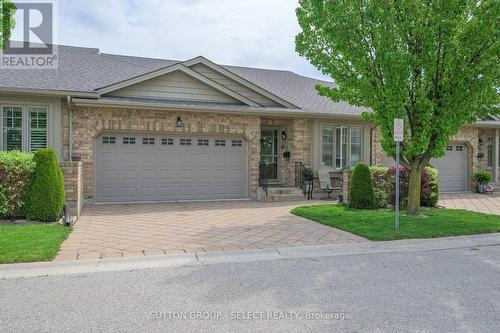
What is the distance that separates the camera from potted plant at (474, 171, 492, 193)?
1788 cm

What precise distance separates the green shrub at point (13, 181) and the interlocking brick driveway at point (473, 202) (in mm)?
11906

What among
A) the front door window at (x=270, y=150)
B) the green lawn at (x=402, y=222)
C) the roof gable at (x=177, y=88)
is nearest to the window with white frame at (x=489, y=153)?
the green lawn at (x=402, y=222)

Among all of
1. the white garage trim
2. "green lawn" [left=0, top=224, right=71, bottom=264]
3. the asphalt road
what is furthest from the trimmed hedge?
"green lawn" [left=0, top=224, right=71, bottom=264]

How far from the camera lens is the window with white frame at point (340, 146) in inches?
622

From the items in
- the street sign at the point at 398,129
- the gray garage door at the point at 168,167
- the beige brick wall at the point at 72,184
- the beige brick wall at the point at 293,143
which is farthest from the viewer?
the beige brick wall at the point at 293,143

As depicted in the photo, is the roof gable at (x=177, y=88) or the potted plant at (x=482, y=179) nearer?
the roof gable at (x=177, y=88)

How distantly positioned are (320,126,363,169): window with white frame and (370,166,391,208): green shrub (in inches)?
134

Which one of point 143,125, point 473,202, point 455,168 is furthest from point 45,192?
point 455,168

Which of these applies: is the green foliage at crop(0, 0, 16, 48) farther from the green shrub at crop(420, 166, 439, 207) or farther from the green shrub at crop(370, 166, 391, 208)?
the green shrub at crop(420, 166, 439, 207)

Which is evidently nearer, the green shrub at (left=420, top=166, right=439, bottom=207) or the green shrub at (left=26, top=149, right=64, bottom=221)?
the green shrub at (left=26, top=149, right=64, bottom=221)

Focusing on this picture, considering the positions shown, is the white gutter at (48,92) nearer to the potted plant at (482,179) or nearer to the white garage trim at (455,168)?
the white garage trim at (455,168)

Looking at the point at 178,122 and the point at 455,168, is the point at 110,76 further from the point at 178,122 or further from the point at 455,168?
the point at 455,168

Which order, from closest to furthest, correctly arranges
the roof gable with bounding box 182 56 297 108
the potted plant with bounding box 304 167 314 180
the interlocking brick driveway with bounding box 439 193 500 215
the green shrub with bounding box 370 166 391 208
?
Result: the green shrub with bounding box 370 166 391 208, the interlocking brick driveway with bounding box 439 193 500 215, the roof gable with bounding box 182 56 297 108, the potted plant with bounding box 304 167 314 180

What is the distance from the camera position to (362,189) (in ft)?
38.9
